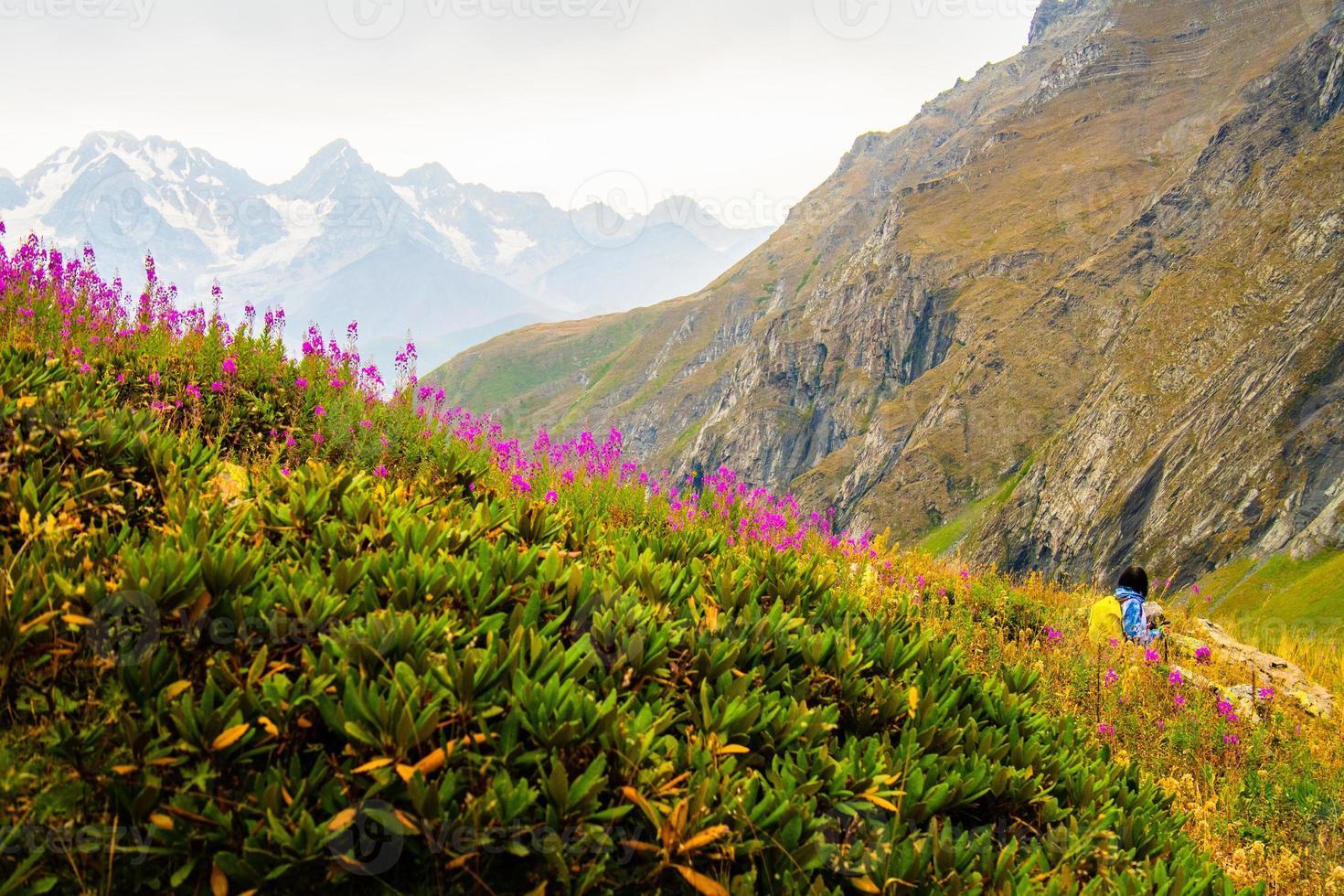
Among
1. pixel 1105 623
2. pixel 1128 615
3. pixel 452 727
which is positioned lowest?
pixel 1128 615

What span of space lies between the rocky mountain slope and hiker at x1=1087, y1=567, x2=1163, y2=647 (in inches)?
2590

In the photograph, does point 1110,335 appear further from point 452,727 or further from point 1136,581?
point 452,727

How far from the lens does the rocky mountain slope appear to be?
71.8 metres

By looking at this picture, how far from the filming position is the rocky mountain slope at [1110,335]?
235 ft

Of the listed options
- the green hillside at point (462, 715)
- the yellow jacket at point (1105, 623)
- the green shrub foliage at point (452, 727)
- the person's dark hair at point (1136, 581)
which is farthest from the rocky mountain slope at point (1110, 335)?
the green shrub foliage at point (452, 727)

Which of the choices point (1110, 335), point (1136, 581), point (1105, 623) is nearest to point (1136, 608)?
point (1136, 581)

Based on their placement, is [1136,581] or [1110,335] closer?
[1136,581]

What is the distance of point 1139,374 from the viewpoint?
3548 inches

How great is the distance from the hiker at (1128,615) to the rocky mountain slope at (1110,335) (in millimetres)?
65784

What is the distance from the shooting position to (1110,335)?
112750 mm

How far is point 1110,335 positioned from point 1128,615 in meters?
124

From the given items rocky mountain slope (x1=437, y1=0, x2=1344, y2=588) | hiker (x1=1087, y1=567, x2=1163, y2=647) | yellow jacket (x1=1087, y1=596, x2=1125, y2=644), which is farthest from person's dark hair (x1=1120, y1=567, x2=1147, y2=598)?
rocky mountain slope (x1=437, y1=0, x2=1344, y2=588)

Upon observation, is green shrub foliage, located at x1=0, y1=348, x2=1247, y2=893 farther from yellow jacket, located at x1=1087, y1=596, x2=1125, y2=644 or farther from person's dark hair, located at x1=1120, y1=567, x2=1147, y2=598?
person's dark hair, located at x1=1120, y1=567, x2=1147, y2=598

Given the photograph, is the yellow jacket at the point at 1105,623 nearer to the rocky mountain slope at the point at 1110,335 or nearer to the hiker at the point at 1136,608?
the hiker at the point at 1136,608
